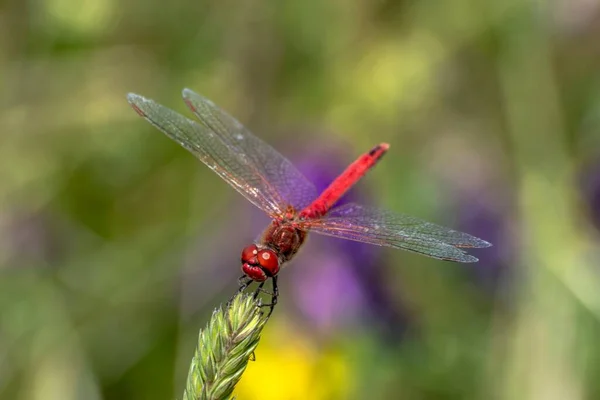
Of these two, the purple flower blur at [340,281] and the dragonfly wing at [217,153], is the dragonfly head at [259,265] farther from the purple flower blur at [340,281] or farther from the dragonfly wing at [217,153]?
the purple flower blur at [340,281]

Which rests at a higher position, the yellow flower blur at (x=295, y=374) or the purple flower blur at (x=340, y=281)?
the purple flower blur at (x=340, y=281)

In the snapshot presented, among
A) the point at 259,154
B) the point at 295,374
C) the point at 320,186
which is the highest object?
the point at 320,186

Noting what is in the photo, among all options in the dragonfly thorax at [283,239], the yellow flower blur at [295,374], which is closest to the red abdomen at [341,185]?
the dragonfly thorax at [283,239]

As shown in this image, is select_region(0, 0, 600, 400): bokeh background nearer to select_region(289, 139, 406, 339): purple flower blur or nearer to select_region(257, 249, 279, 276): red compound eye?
select_region(289, 139, 406, 339): purple flower blur

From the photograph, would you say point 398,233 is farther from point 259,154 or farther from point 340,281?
point 340,281

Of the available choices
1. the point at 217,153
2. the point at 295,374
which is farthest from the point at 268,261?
the point at 295,374

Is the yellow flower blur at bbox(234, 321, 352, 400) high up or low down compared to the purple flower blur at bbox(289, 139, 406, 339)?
down

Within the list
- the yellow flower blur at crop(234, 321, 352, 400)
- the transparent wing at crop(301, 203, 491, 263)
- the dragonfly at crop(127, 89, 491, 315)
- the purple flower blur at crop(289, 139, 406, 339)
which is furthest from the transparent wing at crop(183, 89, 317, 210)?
the yellow flower blur at crop(234, 321, 352, 400)

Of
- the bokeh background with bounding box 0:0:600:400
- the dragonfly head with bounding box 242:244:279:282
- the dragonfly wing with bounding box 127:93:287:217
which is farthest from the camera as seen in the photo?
the bokeh background with bounding box 0:0:600:400
